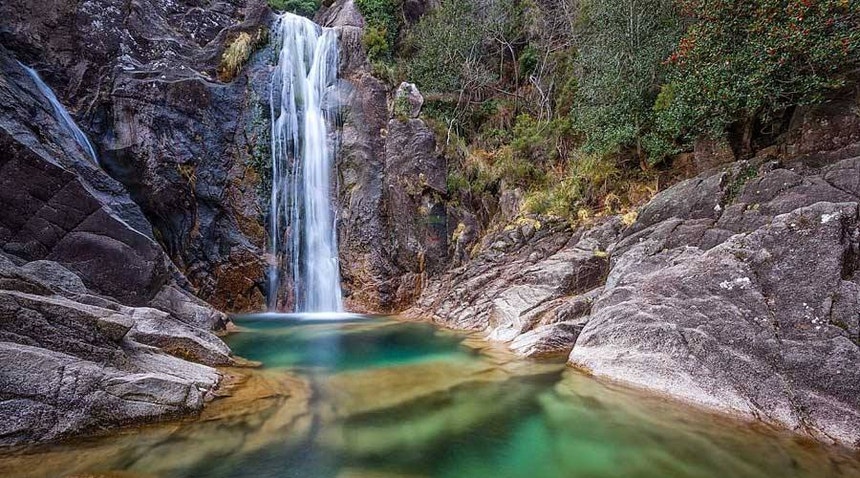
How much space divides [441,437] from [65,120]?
15168mm

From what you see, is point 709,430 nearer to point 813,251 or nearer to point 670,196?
point 813,251

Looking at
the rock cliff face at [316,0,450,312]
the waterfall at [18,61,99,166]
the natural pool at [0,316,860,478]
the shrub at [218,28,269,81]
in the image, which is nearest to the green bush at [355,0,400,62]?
the rock cliff face at [316,0,450,312]

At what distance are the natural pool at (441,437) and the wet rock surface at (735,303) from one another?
0.47 m

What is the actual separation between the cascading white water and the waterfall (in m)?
6.04

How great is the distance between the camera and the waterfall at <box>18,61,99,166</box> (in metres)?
12.2

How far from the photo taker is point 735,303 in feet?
19.8

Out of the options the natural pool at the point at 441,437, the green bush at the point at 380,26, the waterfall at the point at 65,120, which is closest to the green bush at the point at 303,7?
the green bush at the point at 380,26

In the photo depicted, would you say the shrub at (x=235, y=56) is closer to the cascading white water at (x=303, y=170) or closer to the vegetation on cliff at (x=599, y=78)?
the cascading white water at (x=303, y=170)

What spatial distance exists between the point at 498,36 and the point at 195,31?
14027 mm

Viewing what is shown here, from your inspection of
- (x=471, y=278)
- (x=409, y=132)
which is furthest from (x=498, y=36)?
(x=471, y=278)

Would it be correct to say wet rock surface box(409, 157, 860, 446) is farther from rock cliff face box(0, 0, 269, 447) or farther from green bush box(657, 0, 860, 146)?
rock cliff face box(0, 0, 269, 447)

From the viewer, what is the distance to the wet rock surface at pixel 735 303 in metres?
5.04

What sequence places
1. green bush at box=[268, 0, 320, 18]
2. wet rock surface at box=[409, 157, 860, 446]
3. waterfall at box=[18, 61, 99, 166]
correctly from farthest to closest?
Answer: green bush at box=[268, 0, 320, 18] → waterfall at box=[18, 61, 99, 166] → wet rock surface at box=[409, 157, 860, 446]

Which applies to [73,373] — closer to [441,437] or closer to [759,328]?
[441,437]
